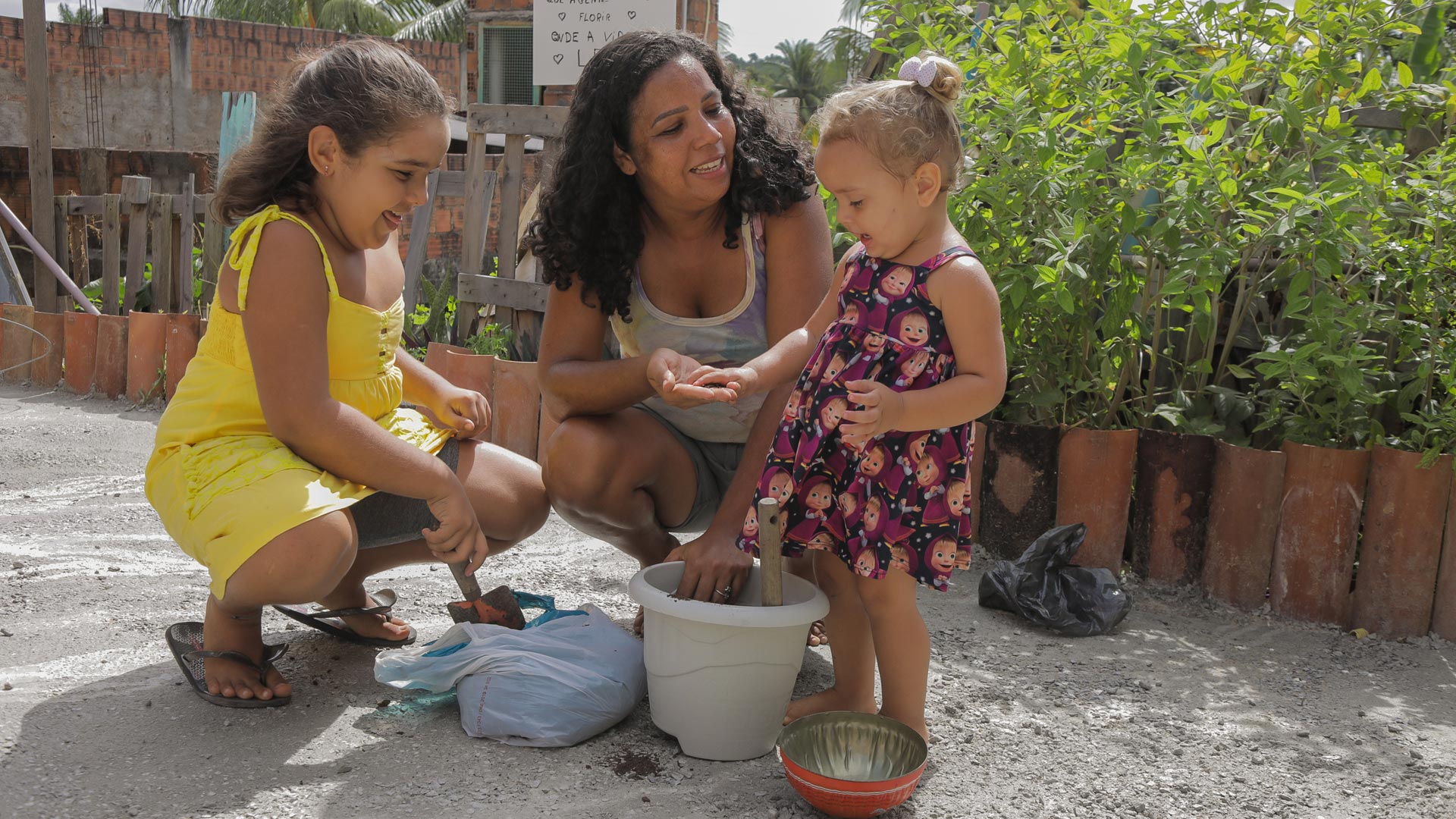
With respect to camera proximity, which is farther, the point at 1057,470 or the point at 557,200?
the point at 1057,470

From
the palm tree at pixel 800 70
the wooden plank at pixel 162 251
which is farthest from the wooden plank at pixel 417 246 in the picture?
the palm tree at pixel 800 70

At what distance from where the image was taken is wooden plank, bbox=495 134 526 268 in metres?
5.15

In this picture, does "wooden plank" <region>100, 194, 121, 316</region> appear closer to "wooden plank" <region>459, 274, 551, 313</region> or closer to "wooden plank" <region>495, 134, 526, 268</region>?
"wooden plank" <region>459, 274, 551, 313</region>

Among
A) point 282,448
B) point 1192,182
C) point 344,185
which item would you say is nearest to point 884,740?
point 282,448

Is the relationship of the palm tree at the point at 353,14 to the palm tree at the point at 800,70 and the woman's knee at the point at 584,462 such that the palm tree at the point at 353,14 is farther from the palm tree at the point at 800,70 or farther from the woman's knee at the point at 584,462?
the woman's knee at the point at 584,462

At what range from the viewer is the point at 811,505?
210 centimetres

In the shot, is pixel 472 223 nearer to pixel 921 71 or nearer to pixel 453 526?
pixel 453 526

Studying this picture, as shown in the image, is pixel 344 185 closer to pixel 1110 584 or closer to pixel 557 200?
pixel 557 200

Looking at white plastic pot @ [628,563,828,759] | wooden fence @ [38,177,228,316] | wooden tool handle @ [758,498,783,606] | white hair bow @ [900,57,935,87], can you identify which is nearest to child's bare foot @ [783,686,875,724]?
white plastic pot @ [628,563,828,759]

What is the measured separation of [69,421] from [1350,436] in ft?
16.8

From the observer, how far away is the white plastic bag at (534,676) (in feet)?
6.72

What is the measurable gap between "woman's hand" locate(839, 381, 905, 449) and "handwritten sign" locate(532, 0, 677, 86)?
9.28 ft

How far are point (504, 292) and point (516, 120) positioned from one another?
807 millimetres

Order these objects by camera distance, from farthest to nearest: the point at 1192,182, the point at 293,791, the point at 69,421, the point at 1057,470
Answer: the point at 69,421 < the point at 1057,470 < the point at 1192,182 < the point at 293,791
